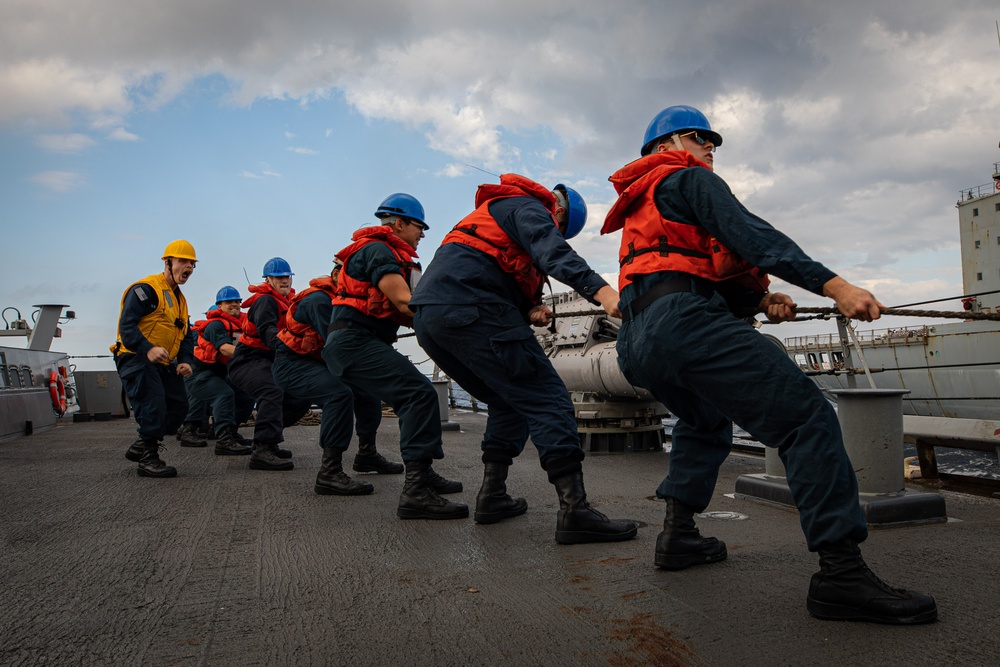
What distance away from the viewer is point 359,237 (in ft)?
14.9

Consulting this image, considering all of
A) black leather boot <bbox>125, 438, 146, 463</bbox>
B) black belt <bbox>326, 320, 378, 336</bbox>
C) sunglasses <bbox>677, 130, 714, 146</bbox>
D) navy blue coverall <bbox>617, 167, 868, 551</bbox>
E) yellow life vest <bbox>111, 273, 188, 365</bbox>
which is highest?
sunglasses <bbox>677, 130, 714, 146</bbox>

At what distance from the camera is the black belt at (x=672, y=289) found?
8.25 feet

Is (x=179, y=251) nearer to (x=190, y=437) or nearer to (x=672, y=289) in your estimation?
(x=190, y=437)

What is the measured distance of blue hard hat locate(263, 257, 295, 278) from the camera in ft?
25.4

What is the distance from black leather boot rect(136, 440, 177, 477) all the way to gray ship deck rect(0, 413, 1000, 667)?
1133 mm

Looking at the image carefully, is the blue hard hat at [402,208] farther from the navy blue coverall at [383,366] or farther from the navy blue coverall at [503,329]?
the navy blue coverall at [503,329]

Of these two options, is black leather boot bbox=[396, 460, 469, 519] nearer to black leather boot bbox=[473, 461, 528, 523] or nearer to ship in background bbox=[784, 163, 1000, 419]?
black leather boot bbox=[473, 461, 528, 523]

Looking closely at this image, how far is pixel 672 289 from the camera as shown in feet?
8.26

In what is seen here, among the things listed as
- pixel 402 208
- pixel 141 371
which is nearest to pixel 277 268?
pixel 141 371

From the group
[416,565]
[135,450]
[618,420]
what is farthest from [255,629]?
[618,420]

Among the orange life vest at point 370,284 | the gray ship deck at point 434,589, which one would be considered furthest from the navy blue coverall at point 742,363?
the orange life vest at point 370,284

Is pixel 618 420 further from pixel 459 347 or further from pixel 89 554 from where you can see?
pixel 89 554

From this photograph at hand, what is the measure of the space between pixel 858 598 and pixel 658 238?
52.1 inches

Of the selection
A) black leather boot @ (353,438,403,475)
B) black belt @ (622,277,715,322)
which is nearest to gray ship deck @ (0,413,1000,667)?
black belt @ (622,277,715,322)
